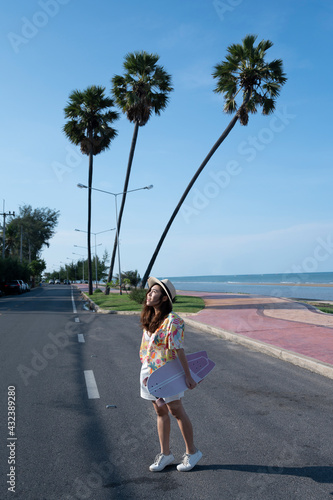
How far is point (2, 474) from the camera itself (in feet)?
12.7

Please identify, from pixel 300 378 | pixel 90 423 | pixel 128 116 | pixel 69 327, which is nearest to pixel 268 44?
pixel 128 116

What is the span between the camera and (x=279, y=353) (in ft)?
30.3

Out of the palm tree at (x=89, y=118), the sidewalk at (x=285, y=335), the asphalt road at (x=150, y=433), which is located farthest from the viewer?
the palm tree at (x=89, y=118)

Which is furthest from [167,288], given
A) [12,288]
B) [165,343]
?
[12,288]

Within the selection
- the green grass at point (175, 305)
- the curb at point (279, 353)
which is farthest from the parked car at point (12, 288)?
the curb at point (279, 353)

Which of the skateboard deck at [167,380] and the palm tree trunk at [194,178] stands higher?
the palm tree trunk at [194,178]

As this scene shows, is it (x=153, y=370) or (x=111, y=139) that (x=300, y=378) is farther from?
(x=111, y=139)

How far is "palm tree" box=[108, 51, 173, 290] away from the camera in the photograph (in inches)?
1170

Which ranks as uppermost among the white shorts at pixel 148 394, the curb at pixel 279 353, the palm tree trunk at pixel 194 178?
the palm tree trunk at pixel 194 178

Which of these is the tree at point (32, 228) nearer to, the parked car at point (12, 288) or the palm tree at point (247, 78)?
the parked car at point (12, 288)

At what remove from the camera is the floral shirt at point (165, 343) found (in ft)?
12.3

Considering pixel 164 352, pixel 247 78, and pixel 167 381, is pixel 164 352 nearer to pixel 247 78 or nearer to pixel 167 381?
pixel 167 381

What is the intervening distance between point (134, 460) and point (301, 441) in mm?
1714

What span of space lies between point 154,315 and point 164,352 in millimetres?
327
